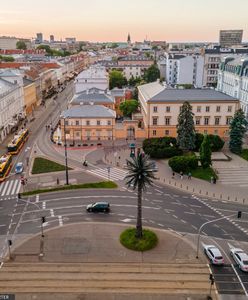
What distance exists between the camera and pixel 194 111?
82375mm

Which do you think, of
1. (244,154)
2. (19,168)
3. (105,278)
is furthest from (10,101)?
(105,278)

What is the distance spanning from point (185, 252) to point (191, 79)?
12525 centimetres

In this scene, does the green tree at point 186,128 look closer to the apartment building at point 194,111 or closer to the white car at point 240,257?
the apartment building at point 194,111

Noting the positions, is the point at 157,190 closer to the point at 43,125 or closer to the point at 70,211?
the point at 70,211

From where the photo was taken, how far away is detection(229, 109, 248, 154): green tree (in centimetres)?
7250

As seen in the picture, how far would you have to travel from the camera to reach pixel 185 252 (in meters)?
38.0

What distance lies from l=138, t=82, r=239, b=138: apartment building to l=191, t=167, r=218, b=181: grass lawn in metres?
21.7

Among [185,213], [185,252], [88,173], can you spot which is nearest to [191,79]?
[88,173]

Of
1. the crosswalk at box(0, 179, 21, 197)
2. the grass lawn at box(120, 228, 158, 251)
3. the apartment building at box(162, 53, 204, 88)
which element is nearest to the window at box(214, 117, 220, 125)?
the crosswalk at box(0, 179, 21, 197)

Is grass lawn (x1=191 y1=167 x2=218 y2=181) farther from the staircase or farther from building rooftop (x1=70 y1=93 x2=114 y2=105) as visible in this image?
building rooftop (x1=70 y1=93 x2=114 y2=105)

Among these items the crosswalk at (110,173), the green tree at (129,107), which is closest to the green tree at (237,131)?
the crosswalk at (110,173)

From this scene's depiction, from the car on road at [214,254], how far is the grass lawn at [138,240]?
19.3ft

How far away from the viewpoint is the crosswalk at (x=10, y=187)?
54969 mm

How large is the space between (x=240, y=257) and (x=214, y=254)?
2570 millimetres
